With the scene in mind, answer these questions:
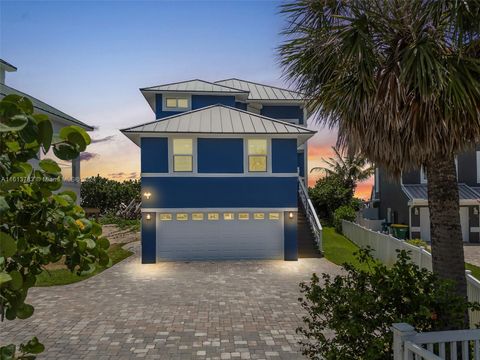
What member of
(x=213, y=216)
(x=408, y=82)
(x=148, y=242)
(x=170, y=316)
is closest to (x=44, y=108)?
(x=148, y=242)

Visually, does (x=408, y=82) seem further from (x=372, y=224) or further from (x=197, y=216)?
(x=372, y=224)

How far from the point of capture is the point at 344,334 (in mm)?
4402

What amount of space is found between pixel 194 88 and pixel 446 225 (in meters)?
18.1

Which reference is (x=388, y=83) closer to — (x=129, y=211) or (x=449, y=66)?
(x=449, y=66)

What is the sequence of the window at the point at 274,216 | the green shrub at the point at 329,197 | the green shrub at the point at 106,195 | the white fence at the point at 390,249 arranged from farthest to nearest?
the green shrub at the point at 106,195
the green shrub at the point at 329,197
the window at the point at 274,216
the white fence at the point at 390,249

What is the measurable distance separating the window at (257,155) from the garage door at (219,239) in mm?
2330

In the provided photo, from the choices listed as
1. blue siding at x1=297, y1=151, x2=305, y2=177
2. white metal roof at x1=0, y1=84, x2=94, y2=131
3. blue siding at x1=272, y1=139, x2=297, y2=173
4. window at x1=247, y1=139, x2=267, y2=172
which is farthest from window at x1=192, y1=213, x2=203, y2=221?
blue siding at x1=297, y1=151, x2=305, y2=177

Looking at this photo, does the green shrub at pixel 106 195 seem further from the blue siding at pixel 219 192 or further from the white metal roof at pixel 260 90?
the blue siding at pixel 219 192

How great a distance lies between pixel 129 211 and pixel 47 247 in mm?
33181

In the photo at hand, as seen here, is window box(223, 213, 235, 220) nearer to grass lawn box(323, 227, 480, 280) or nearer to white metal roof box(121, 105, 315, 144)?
white metal roof box(121, 105, 315, 144)

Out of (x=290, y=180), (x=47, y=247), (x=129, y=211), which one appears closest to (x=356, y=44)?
(x=47, y=247)

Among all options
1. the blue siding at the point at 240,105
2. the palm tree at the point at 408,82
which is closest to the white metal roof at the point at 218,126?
the blue siding at the point at 240,105

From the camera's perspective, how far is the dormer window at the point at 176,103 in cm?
2022

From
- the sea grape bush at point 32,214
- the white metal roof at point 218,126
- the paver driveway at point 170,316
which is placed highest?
the white metal roof at point 218,126
